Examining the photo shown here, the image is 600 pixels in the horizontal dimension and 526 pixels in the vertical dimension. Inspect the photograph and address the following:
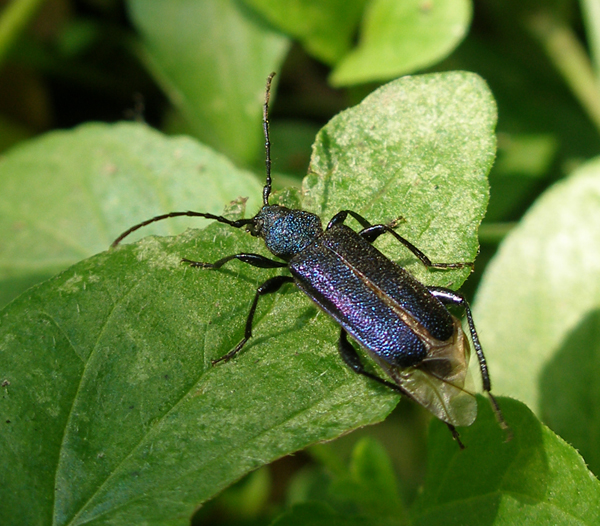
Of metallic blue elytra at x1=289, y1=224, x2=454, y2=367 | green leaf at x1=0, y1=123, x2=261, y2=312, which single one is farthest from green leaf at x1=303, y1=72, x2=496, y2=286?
green leaf at x1=0, y1=123, x2=261, y2=312

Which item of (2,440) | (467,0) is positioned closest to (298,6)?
(467,0)

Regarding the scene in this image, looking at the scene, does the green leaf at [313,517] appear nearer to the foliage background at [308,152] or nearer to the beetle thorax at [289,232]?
the foliage background at [308,152]

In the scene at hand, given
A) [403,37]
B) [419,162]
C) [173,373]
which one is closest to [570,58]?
[403,37]

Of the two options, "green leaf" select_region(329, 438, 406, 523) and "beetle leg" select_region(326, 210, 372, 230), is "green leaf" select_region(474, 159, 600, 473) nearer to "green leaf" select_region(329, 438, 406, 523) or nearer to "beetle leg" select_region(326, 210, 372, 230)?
"green leaf" select_region(329, 438, 406, 523)

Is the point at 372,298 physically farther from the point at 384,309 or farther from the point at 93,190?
the point at 93,190

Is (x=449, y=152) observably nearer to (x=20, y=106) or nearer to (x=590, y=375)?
(x=590, y=375)
